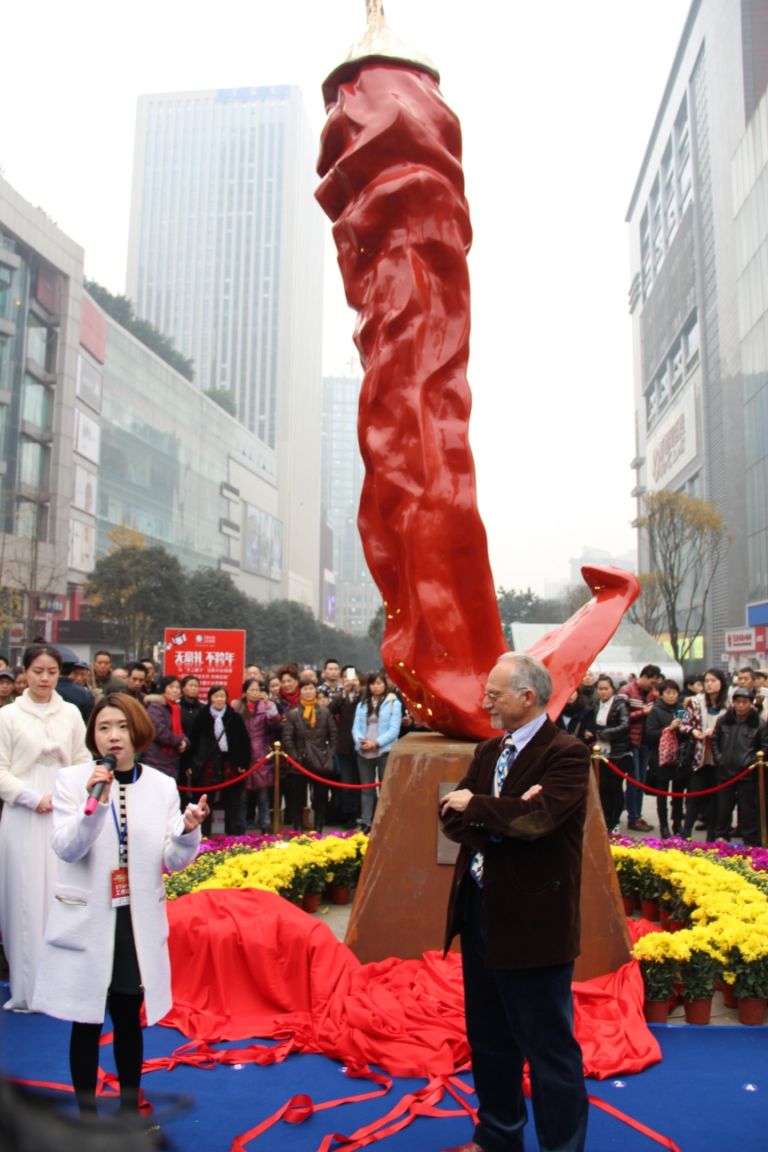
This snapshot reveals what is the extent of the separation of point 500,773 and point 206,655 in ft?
38.3

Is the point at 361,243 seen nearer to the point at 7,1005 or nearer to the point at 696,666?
the point at 7,1005

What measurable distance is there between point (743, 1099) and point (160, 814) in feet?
8.19

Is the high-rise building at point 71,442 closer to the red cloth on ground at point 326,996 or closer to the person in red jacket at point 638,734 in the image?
the person in red jacket at point 638,734

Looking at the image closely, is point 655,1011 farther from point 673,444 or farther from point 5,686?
point 673,444

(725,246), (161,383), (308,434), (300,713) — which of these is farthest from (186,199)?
(300,713)

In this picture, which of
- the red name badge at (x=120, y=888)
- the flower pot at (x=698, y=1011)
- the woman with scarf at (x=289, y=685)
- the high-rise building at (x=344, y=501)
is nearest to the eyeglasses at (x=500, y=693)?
the red name badge at (x=120, y=888)

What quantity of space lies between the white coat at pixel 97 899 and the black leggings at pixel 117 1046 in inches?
4.1

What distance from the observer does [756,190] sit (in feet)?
106

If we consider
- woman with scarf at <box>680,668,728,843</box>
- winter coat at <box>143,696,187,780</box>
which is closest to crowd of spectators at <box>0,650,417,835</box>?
winter coat at <box>143,696,187,780</box>

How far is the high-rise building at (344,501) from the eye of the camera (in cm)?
14950

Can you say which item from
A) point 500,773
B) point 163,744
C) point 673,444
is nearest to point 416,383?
point 500,773

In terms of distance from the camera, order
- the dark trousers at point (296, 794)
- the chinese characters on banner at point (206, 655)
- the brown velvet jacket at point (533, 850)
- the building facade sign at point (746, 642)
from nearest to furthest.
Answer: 1. the brown velvet jacket at point (533, 850)
2. the dark trousers at point (296, 794)
3. the chinese characters on banner at point (206, 655)
4. the building facade sign at point (746, 642)

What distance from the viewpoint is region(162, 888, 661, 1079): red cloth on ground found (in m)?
3.88

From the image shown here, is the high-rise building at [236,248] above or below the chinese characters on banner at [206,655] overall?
above
